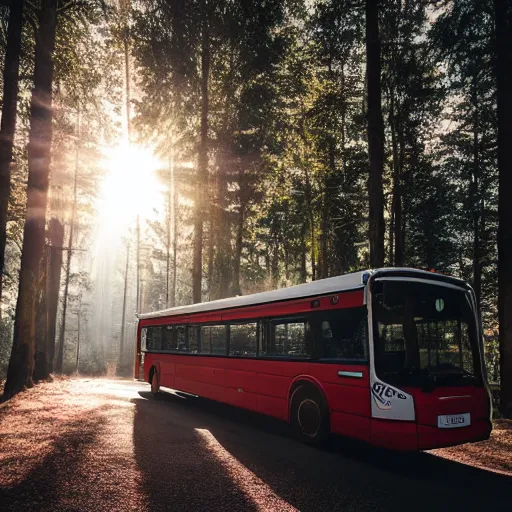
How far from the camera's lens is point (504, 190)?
37.8ft

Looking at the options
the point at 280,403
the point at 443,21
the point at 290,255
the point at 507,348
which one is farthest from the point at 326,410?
the point at 290,255

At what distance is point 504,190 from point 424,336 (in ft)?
21.7

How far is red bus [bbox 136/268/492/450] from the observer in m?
6.50

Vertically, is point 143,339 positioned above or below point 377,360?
above

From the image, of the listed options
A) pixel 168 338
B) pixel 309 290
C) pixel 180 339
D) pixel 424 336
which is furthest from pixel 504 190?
pixel 168 338

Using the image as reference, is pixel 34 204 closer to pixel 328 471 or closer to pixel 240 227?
pixel 328 471

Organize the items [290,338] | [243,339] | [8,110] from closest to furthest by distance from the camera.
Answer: [290,338]
[243,339]
[8,110]

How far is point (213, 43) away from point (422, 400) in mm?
19597

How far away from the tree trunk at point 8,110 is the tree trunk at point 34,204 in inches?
27.5

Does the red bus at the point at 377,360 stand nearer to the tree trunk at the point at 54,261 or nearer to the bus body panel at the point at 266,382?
the bus body panel at the point at 266,382

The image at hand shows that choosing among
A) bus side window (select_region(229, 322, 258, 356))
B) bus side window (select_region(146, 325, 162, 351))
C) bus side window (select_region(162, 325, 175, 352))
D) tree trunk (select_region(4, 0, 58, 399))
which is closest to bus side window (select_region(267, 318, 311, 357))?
Result: bus side window (select_region(229, 322, 258, 356))

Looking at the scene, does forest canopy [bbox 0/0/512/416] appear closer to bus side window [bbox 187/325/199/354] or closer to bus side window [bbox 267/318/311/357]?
bus side window [bbox 267/318/311/357]

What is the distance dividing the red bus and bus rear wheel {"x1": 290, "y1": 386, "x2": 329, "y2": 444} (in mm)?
19

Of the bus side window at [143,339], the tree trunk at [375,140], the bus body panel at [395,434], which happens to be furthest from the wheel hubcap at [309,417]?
the bus side window at [143,339]
